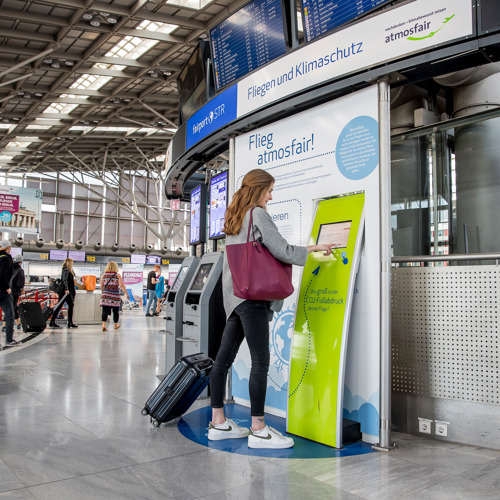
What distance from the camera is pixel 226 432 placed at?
320 cm

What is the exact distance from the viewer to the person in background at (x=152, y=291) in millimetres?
14949

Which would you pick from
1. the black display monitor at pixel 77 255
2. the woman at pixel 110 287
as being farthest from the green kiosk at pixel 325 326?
the black display monitor at pixel 77 255

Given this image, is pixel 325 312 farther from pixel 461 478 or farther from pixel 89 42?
pixel 89 42

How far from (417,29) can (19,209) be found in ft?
68.3

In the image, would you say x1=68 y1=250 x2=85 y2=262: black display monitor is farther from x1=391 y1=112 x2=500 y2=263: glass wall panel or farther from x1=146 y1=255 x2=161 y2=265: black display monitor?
x1=391 y1=112 x2=500 y2=263: glass wall panel

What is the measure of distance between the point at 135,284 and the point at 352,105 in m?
18.6

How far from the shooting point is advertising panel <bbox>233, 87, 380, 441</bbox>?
3209mm

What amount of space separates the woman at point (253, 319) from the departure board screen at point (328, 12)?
148cm

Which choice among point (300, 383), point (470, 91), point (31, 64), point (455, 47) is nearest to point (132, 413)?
point (300, 383)

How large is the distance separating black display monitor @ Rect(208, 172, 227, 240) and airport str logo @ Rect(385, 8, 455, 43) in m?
2.85

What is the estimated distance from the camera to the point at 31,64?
15.5m

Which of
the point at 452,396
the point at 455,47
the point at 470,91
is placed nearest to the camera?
the point at 455,47

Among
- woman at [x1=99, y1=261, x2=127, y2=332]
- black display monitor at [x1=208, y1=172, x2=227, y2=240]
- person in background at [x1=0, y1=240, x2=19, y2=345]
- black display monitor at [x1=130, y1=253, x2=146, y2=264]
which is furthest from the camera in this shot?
black display monitor at [x1=130, y1=253, x2=146, y2=264]

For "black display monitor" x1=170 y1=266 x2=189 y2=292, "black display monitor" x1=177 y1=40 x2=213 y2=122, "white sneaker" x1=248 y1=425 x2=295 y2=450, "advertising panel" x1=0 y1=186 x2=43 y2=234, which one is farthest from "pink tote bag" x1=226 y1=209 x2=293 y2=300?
"advertising panel" x1=0 y1=186 x2=43 y2=234
